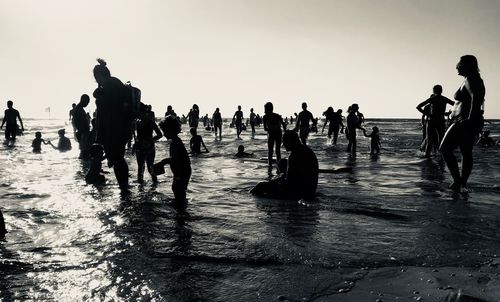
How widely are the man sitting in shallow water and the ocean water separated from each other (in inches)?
13.4

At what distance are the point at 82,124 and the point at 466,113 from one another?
10273 millimetres

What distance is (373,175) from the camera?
9.46 metres

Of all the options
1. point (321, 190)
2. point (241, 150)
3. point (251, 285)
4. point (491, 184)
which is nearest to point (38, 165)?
point (241, 150)

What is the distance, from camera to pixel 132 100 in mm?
6562

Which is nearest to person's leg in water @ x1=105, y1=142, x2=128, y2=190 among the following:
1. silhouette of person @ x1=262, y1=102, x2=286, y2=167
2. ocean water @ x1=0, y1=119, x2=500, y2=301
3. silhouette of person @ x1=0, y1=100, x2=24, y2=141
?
ocean water @ x1=0, y1=119, x2=500, y2=301

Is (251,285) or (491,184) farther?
(491,184)

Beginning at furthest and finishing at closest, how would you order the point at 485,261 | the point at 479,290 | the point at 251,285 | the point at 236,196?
the point at 236,196, the point at 485,261, the point at 251,285, the point at 479,290

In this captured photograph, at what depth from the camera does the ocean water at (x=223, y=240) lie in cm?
280

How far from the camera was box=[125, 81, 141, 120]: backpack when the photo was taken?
21.4ft

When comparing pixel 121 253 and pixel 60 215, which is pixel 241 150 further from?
pixel 121 253

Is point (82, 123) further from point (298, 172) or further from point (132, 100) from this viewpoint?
point (298, 172)

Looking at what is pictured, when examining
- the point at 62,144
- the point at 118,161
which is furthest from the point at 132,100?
the point at 62,144

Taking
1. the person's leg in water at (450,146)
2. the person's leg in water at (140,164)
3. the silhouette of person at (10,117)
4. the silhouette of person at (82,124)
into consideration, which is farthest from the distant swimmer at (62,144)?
the person's leg in water at (450,146)

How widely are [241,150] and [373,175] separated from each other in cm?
594
